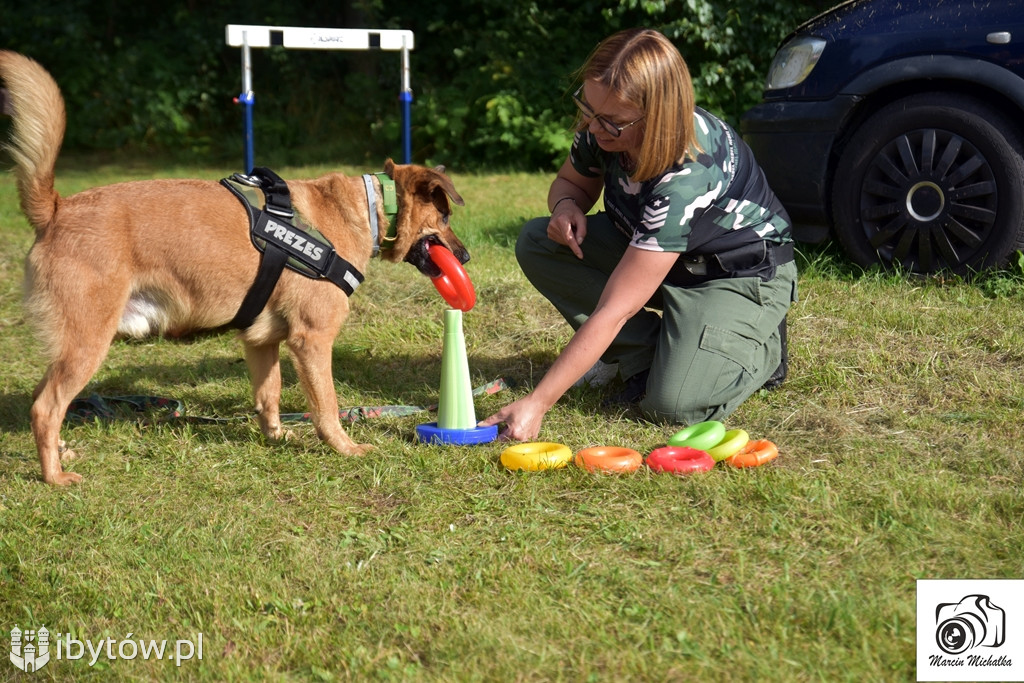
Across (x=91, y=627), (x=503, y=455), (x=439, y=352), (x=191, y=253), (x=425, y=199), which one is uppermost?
(x=425, y=199)

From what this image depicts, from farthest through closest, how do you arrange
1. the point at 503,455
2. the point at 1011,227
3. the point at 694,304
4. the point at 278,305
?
the point at 1011,227
the point at 694,304
the point at 278,305
the point at 503,455

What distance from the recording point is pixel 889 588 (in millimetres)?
2676

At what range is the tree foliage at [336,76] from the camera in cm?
1178

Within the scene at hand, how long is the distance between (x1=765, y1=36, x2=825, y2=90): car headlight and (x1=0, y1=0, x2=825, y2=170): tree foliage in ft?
16.6

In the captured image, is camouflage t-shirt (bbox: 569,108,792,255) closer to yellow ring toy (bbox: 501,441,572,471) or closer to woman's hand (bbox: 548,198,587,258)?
woman's hand (bbox: 548,198,587,258)

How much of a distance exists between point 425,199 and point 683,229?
115 cm

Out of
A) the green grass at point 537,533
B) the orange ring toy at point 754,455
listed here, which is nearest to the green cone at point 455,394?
the green grass at point 537,533

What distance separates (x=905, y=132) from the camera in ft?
17.3

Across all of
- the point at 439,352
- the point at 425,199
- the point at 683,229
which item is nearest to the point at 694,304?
the point at 683,229

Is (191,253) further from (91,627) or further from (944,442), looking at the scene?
(944,442)

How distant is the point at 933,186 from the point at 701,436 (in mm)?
2445

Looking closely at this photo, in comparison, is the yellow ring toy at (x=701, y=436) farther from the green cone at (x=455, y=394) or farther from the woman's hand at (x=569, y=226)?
the woman's hand at (x=569, y=226)

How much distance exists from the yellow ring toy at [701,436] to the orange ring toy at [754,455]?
0.11 metres

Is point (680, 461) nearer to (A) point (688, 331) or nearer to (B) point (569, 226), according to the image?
(A) point (688, 331)
